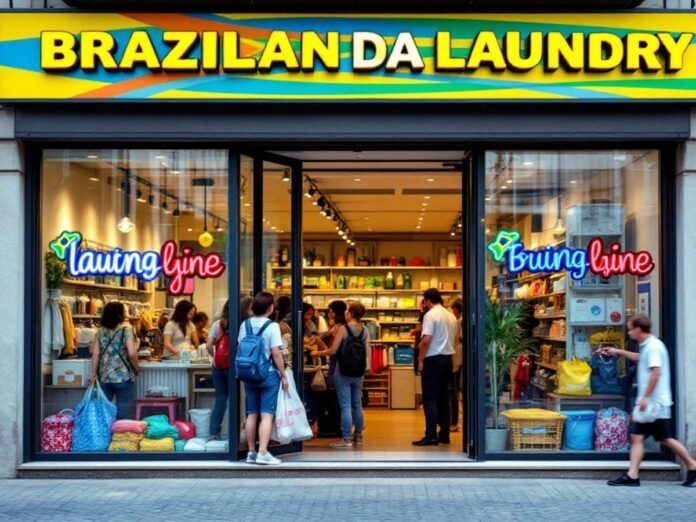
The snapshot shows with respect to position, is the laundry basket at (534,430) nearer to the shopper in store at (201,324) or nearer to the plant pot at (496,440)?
the plant pot at (496,440)

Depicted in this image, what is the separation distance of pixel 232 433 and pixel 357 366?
8.26 feet

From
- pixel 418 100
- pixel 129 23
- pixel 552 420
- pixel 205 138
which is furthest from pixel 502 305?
pixel 129 23

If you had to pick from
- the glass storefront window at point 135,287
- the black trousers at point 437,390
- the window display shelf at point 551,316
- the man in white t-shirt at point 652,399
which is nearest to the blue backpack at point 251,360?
the glass storefront window at point 135,287

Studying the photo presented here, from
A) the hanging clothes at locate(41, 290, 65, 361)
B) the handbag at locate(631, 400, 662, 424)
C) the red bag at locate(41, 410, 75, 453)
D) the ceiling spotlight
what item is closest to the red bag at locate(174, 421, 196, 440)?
the red bag at locate(41, 410, 75, 453)

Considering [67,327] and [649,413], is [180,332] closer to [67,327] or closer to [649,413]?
[67,327]

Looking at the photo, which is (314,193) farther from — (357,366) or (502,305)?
(502,305)

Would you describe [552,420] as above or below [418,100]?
below

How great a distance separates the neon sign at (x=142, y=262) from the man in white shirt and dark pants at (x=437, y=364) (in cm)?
316

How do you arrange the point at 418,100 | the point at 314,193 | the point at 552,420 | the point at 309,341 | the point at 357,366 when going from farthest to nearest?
the point at 314,193
the point at 309,341
the point at 357,366
the point at 552,420
the point at 418,100

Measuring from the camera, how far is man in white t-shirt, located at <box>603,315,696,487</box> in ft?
35.2

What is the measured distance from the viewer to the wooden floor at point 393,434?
13.5 metres

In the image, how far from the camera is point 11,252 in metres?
11.5

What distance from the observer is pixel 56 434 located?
1179cm

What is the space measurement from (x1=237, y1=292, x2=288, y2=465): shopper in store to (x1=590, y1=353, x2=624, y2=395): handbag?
331 cm
